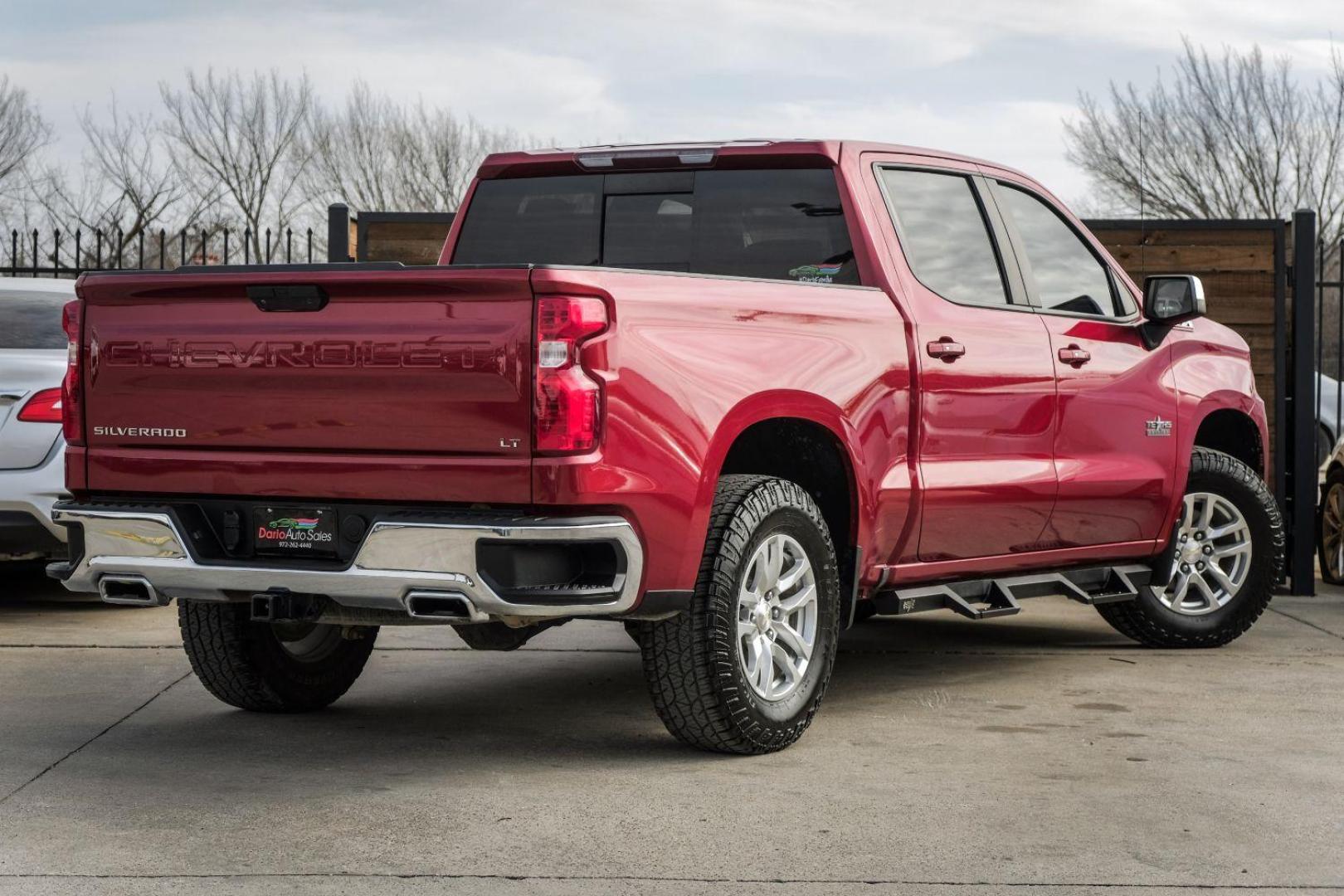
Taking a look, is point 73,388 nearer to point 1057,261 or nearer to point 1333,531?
point 1057,261

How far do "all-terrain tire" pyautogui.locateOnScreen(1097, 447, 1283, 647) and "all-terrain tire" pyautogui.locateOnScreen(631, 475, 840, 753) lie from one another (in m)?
2.88

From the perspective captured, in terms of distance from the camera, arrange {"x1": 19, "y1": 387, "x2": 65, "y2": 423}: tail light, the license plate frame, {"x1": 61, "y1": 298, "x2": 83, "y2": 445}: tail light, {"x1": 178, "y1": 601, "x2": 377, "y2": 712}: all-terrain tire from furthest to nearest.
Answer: {"x1": 19, "y1": 387, "x2": 65, "y2": 423}: tail light < {"x1": 178, "y1": 601, "x2": 377, "y2": 712}: all-terrain tire < {"x1": 61, "y1": 298, "x2": 83, "y2": 445}: tail light < the license plate frame

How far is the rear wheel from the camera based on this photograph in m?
10.8

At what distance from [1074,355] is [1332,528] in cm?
472

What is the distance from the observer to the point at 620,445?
16.3ft

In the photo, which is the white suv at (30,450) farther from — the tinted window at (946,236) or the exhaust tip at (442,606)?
the tinted window at (946,236)

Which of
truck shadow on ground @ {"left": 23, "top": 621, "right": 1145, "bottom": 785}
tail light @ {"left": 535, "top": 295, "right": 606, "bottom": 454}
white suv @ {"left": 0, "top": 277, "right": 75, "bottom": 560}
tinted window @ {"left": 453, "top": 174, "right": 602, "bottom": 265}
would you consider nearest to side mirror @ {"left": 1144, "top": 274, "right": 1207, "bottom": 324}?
truck shadow on ground @ {"left": 23, "top": 621, "right": 1145, "bottom": 785}

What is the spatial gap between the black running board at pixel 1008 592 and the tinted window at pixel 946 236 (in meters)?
1.04

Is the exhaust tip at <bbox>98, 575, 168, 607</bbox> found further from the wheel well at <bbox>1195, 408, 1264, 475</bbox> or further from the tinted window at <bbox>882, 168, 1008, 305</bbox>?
the wheel well at <bbox>1195, 408, 1264, 475</bbox>

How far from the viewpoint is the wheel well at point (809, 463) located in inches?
234

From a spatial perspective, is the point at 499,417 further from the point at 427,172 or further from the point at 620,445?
the point at 427,172

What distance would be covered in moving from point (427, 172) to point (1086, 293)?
42.7 m

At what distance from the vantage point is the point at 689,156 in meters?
6.60

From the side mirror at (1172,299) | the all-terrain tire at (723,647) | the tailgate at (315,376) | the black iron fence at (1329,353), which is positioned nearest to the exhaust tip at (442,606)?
the tailgate at (315,376)
